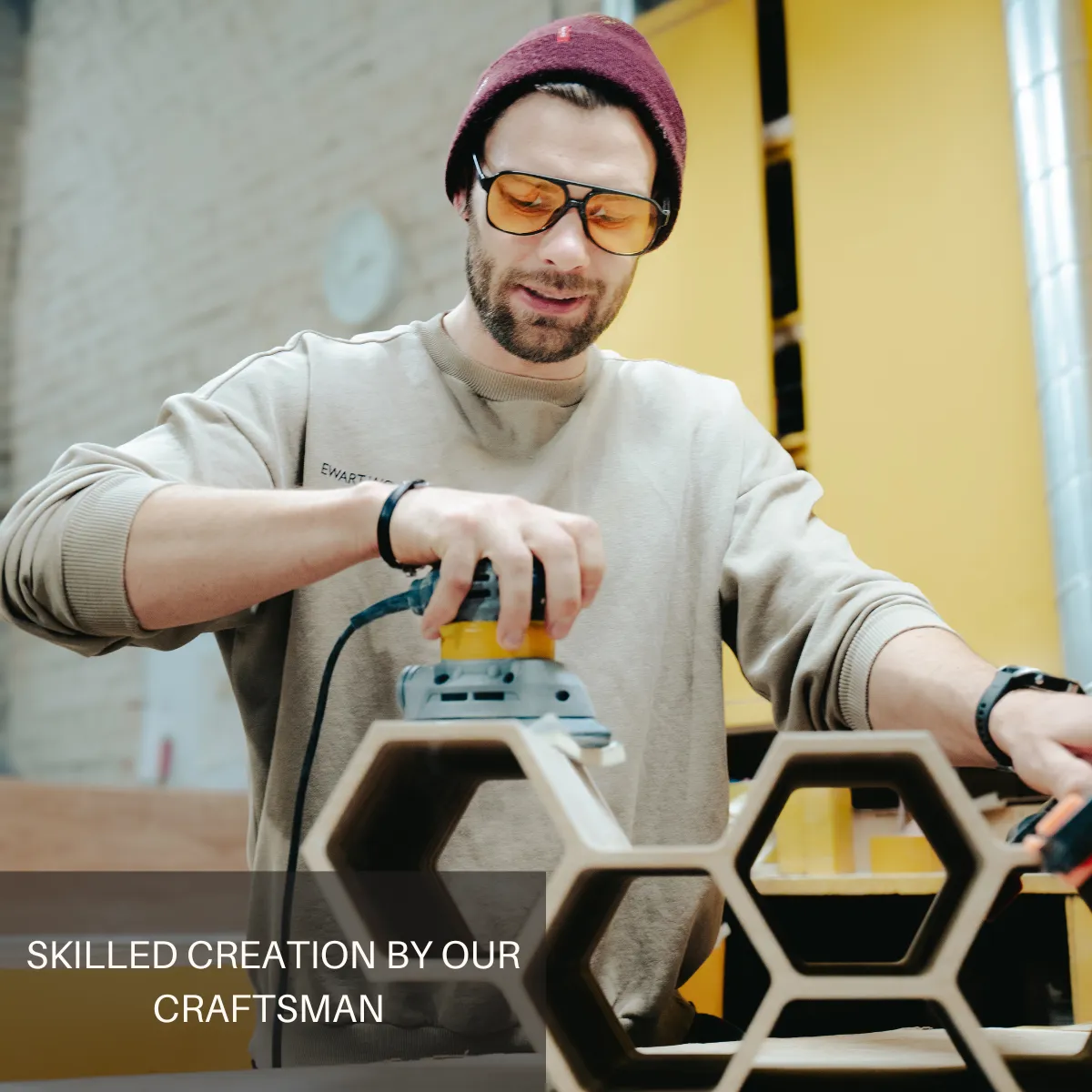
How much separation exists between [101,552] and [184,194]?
317 cm

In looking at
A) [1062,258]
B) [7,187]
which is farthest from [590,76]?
[7,187]

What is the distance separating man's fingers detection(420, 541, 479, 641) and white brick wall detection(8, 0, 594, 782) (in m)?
2.25

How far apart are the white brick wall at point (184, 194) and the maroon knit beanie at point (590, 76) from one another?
1656 mm

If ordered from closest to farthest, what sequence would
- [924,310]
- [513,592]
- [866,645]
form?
[513,592], [866,645], [924,310]

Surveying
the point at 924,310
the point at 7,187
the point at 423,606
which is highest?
the point at 7,187

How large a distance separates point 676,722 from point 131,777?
2.70 m

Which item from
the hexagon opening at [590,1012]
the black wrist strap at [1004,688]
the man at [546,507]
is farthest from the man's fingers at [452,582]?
the black wrist strap at [1004,688]

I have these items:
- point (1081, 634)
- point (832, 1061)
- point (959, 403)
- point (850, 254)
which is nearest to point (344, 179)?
point (850, 254)

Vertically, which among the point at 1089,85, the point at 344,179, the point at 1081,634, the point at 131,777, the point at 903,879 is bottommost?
the point at 131,777

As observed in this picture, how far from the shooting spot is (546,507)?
841mm

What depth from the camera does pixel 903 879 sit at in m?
1.39

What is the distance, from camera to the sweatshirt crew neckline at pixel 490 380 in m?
1.17

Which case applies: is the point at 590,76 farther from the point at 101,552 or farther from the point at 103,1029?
the point at 103,1029

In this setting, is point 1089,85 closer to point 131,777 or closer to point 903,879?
point 903,879
